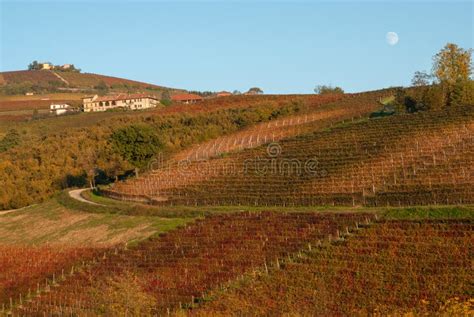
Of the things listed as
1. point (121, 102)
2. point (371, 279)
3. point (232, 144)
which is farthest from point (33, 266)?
point (121, 102)

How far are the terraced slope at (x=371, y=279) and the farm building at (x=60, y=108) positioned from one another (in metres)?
112

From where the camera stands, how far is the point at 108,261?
1796 inches

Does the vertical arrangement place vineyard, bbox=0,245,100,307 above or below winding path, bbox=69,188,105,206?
below

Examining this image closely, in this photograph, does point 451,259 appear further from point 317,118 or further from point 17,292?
point 317,118

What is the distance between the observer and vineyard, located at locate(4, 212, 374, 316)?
119ft

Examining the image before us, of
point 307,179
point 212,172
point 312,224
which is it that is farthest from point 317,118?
point 312,224

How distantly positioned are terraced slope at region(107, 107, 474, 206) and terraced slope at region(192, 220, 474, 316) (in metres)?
9.50

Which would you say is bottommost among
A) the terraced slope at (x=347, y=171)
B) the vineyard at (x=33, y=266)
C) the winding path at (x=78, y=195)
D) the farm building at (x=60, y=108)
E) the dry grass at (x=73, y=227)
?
the vineyard at (x=33, y=266)

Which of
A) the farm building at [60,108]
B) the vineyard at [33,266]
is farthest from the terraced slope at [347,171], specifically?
the farm building at [60,108]

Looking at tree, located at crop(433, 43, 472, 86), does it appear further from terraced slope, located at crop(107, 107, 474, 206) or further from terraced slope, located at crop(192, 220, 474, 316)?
terraced slope, located at crop(192, 220, 474, 316)

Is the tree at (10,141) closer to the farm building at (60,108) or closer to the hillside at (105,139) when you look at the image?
the hillside at (105,139)

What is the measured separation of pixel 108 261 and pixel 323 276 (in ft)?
54.4

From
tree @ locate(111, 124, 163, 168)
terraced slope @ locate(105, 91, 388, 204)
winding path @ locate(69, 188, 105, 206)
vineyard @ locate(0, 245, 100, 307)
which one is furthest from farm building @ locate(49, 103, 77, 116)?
vineyard @ locate(0, 245, 100, 307)

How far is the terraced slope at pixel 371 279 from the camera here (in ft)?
97.9
